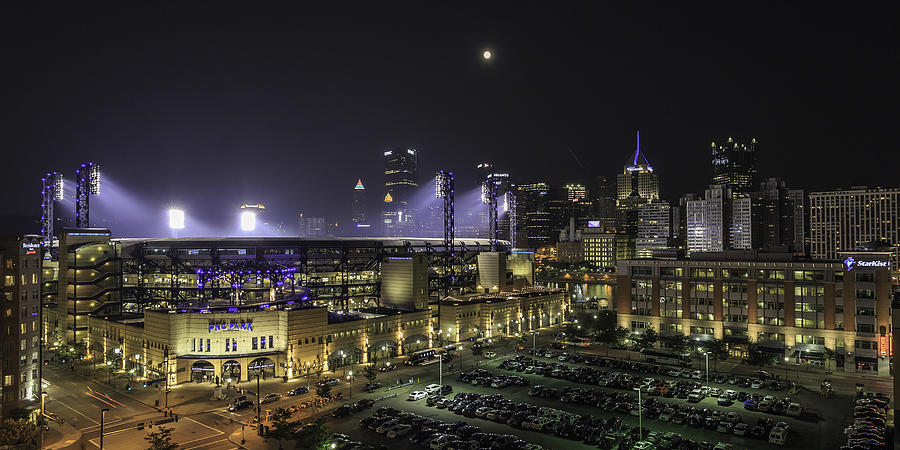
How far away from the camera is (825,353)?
7275 cm

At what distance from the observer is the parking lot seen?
156ft

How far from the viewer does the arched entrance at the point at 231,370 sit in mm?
67312

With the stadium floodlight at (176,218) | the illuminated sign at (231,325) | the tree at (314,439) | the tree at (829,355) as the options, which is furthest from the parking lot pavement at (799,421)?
the stadium floodlight at (176,218)

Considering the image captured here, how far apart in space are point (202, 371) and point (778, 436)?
60.4m

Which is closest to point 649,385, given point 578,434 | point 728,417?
point 728,417

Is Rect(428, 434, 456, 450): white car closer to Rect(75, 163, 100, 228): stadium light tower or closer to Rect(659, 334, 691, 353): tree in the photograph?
Rect(659, 334, 691, 353): tree

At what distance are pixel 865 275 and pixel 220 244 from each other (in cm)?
10986

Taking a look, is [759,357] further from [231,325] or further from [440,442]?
[231,325]

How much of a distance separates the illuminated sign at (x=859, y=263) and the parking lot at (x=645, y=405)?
22.0 m

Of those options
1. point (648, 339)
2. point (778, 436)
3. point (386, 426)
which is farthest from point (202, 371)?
point (648, 339)

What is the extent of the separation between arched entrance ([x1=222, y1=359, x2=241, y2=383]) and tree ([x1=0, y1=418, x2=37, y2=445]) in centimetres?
2404

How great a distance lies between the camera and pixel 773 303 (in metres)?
80.5

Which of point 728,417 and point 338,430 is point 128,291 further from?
point 728,417

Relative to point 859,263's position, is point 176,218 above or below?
above
